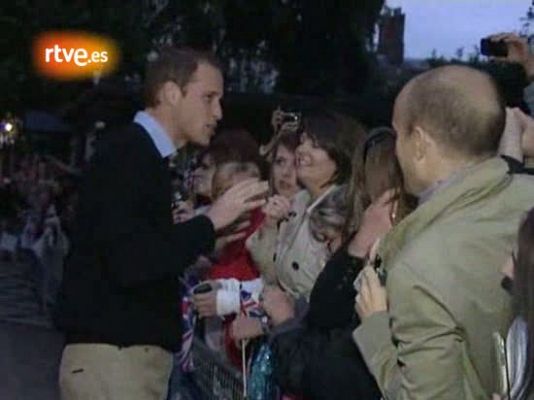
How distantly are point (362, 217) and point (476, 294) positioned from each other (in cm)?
124

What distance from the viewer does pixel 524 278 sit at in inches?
133

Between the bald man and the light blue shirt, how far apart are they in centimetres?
168

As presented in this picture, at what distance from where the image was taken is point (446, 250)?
12.5 feet

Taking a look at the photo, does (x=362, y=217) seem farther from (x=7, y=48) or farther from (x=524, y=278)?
(x=7, y=48)

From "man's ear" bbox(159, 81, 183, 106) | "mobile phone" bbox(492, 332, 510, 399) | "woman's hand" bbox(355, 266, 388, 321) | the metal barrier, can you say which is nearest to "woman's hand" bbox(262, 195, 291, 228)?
the metal barrier

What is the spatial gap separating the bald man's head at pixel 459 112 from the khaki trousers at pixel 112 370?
1.89 metres

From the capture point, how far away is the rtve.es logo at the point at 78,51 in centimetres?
2194

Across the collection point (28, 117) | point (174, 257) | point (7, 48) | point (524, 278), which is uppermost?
point (524, 278)

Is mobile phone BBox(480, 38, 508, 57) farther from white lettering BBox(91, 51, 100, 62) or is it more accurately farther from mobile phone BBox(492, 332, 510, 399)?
white lettering BBox(91, 51, 100, 62)

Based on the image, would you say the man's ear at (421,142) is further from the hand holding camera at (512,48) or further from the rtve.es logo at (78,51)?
the rtve.es logo at (78,51)

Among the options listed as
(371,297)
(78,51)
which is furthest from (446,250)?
(78,51)

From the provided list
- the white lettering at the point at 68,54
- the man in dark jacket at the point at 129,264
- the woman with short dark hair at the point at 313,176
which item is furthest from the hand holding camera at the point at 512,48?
the white lettering at the point at 68,54

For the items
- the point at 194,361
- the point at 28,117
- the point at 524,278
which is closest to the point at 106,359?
the point at 194,361

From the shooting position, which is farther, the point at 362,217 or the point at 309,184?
the point at 309,184
